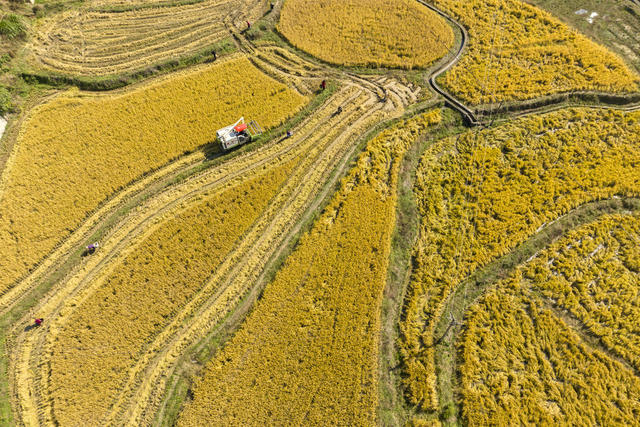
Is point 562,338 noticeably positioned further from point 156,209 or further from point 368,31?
point 368,31

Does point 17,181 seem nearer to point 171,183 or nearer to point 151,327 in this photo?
point 171,183

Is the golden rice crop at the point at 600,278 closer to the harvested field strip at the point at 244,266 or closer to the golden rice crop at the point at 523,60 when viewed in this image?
the golden rice crop at the point at 523,60

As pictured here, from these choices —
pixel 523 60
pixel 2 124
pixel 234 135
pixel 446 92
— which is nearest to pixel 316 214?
pixel 234 135

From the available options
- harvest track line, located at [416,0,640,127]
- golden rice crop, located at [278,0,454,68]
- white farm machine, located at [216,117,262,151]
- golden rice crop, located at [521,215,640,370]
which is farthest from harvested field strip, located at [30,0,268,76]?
golden rice crop, located at [521,215,640,370]

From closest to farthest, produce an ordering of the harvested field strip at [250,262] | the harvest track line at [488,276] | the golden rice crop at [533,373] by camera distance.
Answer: the golden rice crop at [533,373] < the harvested field strip at [250,262] < the harvest track line at [488,276]

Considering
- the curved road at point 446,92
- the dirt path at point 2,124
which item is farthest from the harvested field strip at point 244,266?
the dirt path at point 2,124

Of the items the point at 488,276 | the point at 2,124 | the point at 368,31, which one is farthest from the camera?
the point at 368,31

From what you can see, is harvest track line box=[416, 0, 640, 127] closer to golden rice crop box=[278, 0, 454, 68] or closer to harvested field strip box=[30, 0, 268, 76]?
golden rice crop box=[278, 0, 454, 68]
